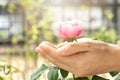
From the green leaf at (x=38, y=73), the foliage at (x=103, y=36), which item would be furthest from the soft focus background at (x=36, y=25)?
the green leaf at (x=38, y=73)

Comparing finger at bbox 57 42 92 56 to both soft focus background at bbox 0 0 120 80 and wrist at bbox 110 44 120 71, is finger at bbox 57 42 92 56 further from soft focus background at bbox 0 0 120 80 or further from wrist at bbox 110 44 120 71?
soft focus background at bbox 0 0 120 80

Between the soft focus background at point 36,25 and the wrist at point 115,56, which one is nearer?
the wrist at point 115,56

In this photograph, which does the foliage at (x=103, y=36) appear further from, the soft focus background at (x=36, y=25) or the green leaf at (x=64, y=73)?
the green leaf at (x=64, y=73)

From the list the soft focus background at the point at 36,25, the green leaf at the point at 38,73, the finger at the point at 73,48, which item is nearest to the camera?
the finger at the point at 73,48

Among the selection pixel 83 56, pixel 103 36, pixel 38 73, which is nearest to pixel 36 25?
pixel 103 36

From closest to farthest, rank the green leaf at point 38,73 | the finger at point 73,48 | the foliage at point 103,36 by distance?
the finger at point 73,48 → the green leaf at point 38,73 → the foliage at point 103,36

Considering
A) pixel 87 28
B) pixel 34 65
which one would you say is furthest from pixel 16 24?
pixel 34 65

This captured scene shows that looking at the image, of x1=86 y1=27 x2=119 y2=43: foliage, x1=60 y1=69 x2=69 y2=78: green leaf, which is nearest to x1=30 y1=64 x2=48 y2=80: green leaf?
x1=60 y1=69 x2=69 y2=78: green leaf

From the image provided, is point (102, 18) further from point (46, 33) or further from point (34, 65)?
point (34, 65)
